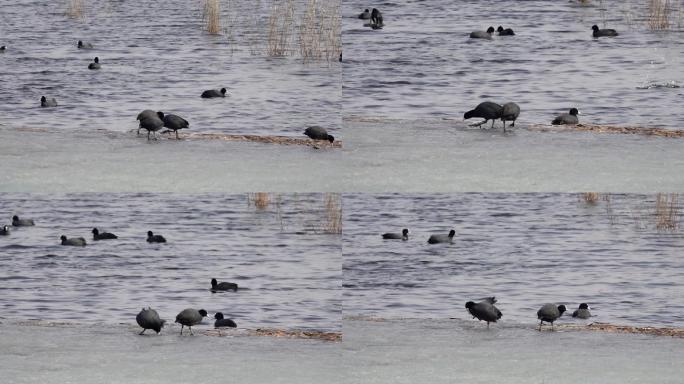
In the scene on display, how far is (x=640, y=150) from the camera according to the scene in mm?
8227

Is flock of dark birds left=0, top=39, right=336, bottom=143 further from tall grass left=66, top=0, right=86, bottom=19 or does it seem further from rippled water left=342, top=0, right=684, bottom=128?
tall grass left=66, top=0, right=86, bottom=19

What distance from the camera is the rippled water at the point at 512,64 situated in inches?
371

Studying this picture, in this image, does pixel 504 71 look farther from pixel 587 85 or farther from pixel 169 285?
pixel 169 285

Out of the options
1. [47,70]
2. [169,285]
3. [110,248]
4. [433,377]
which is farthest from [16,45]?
[433,377]

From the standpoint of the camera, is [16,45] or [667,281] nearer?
[667,281]

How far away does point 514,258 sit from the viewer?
10.7 meters

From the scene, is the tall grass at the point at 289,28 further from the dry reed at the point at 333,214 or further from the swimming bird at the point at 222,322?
the swimming bird at the point at 222,322

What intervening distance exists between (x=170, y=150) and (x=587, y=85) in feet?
11.1

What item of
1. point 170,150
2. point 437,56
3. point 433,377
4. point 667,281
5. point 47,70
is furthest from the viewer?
point 47,70

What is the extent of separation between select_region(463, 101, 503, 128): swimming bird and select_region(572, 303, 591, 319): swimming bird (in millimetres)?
1367

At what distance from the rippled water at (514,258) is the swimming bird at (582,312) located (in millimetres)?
64

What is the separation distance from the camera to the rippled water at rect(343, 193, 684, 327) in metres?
9.19

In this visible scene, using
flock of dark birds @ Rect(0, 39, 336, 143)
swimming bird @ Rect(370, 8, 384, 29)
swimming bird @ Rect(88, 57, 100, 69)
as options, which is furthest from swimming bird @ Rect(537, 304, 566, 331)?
swimming bird @ Rect(88, 57, 100, 69)

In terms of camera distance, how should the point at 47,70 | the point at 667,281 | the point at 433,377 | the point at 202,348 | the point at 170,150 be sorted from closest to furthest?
the point at 433,377, the point at 202,348, the point at 170,150, the point at 667,281, the point at 47,70
